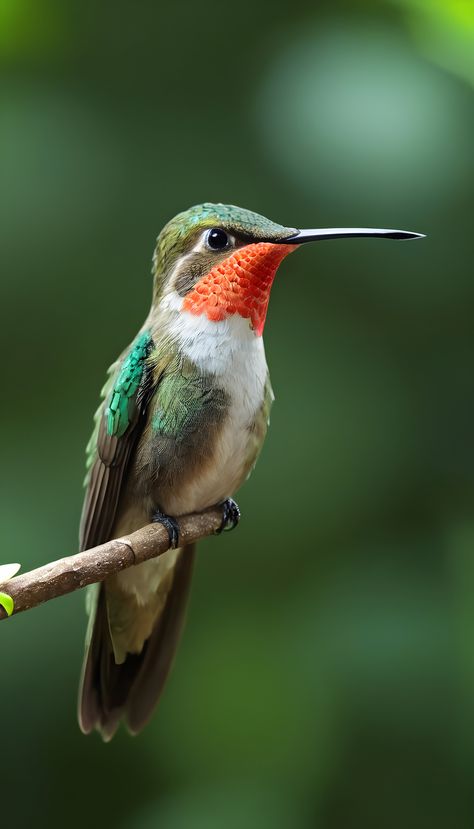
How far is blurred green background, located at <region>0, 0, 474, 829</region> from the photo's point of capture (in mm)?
2557

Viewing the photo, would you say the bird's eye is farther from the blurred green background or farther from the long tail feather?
the blurred green background

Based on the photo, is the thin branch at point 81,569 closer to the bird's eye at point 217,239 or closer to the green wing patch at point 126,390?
the green wing patch at point 126,390

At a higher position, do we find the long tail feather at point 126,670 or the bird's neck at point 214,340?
the bird's neck at point 214,340

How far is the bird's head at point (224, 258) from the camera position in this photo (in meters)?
1.22

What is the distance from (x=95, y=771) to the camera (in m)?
2.63

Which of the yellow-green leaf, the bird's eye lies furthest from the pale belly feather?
the yellow-green leaf

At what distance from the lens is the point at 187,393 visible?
1387 millimetres

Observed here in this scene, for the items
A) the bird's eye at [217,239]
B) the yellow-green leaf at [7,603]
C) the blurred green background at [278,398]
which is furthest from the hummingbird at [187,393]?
the blurred green background at [278,398]

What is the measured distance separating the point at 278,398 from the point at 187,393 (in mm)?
1321

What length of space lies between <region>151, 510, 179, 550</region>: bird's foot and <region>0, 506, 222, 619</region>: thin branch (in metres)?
0.02

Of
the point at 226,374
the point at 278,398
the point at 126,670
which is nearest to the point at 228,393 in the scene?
the point at 226,374

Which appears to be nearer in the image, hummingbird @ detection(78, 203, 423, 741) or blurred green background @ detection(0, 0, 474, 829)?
hummingbird @ detection(78, 203, 423, 741)

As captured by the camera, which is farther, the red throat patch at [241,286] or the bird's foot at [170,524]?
the bird's foot at [170,524]

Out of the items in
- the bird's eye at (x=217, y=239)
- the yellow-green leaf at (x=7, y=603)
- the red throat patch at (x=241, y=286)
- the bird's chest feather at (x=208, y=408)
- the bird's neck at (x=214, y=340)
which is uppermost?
the bird's eye at (x=217, y=239)
